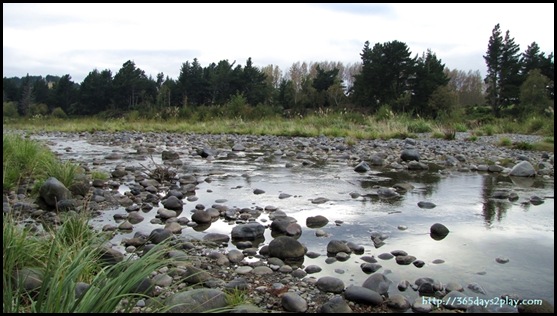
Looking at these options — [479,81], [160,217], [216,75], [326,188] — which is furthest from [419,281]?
[479,81]

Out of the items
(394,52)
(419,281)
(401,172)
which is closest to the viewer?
(419,281)

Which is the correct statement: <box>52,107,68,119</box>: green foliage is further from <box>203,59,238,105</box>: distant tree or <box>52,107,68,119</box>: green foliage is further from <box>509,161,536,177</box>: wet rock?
<box>509,161,536,177</box>: wet rock

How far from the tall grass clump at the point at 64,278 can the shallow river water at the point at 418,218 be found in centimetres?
107

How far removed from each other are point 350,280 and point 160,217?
6.73 ft

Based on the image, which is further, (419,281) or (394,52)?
(394,52)

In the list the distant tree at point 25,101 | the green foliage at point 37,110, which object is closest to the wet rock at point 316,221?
the green foliage at point 37,110

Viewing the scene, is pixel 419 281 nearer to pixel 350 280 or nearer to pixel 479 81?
pixel 350 280

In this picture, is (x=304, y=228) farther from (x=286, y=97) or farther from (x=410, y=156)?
(x=286, y=97)

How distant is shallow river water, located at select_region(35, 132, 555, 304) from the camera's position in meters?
2.64

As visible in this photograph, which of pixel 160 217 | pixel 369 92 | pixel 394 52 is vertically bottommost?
pixel 160 217

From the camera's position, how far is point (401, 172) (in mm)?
7098

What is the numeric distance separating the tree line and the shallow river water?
27.5 m

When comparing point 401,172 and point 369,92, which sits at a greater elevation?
point 369,92

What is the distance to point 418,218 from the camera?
3.98 m
